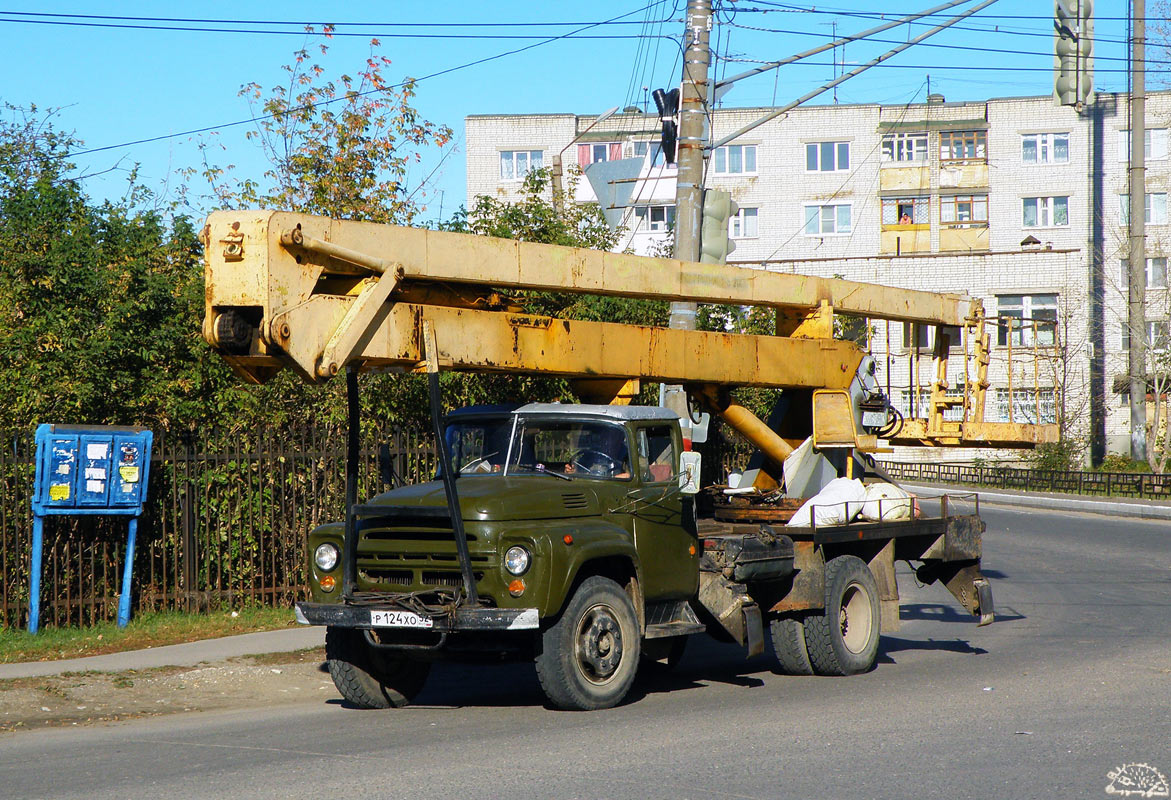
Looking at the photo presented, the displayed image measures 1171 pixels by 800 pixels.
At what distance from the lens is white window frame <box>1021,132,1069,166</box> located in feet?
174

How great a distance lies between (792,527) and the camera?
10.1m

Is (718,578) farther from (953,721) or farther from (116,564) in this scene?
(116,564)

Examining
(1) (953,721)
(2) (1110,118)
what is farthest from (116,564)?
(2) (1110,118)

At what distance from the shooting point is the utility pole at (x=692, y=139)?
1353 centimetres

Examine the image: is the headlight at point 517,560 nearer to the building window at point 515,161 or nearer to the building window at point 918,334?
the building window at point 918,334

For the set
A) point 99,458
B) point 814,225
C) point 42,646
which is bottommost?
point 42,646

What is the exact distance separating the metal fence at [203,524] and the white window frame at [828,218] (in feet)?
140

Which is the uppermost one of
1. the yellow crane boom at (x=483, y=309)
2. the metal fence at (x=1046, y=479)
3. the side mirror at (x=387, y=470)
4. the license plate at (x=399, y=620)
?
the yellow crane boom at (x=483, y=309)

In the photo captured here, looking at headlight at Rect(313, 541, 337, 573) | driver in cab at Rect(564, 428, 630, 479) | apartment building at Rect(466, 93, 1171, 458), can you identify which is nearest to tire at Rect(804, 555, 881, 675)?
driver in cab at Rect(564, 428, 630, 479)

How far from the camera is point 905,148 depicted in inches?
2119

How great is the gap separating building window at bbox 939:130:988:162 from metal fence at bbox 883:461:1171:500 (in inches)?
631

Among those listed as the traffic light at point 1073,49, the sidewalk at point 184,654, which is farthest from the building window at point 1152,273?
the sidewalk at point 184,654

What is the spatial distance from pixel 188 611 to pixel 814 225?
4483 centimetres

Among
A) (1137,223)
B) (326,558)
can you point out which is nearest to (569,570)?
(326,558)
